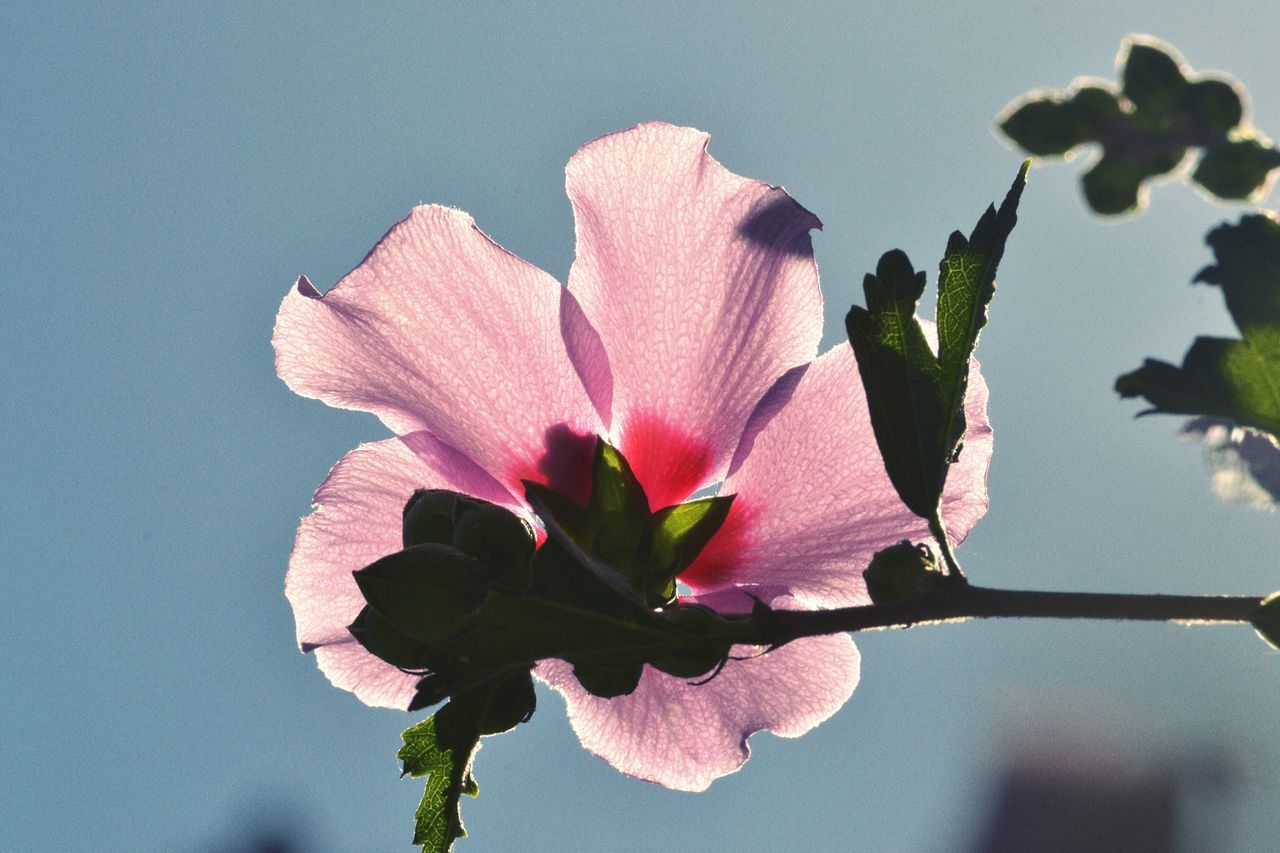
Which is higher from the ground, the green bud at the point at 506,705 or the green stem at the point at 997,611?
the green stem at the point at 997,611

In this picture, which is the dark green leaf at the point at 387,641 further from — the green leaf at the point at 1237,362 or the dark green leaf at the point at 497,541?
the green leaf at the point at 1237,362

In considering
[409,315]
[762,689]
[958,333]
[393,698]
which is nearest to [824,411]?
[958,333]

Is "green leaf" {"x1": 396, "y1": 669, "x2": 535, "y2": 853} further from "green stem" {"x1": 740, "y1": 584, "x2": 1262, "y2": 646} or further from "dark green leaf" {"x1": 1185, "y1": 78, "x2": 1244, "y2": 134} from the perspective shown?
"dark green leaf" {"x1": 1185, "y1": 78, "x2": 1244, "y2": 134}

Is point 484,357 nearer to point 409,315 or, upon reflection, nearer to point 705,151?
point 409,315

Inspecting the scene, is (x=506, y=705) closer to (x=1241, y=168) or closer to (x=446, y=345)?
(x=446, y=345)

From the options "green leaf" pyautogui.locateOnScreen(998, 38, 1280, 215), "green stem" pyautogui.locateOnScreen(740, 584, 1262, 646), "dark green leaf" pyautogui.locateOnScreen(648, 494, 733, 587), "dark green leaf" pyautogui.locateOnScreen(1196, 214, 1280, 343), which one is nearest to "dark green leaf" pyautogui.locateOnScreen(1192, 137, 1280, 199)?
"green leaf" pyautogui.locateOnScreen(998, 38, 1280, 215)

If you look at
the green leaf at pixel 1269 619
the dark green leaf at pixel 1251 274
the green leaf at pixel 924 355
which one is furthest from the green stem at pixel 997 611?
the dark green leaf at pixel 1251 274
